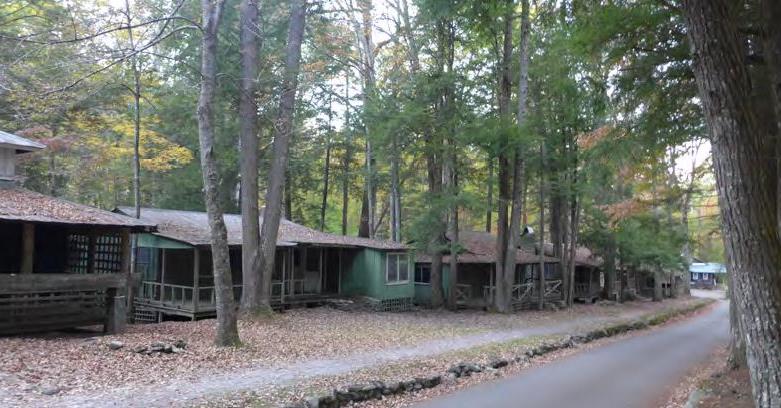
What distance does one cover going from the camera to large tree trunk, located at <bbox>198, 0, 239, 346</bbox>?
478 inches

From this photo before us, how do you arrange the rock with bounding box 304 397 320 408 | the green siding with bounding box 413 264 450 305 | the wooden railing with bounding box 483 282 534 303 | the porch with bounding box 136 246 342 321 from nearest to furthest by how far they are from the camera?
1. the rock with bounding box 304 397 320 408
2. the porch with bounding box 136 246 342 321
3. the wooden railing with bounding box 483 282 534 303
4. the green siding with bounding box 413 264 450 305

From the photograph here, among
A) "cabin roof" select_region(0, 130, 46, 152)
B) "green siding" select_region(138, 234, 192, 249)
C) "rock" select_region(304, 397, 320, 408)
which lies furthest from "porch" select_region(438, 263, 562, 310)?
"rock" select_region(304, 397, 320, 408)

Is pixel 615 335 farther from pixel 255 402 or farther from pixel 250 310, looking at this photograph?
pixel 255 402

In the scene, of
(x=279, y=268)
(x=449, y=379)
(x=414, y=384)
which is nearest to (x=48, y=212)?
(x=414, y=384)

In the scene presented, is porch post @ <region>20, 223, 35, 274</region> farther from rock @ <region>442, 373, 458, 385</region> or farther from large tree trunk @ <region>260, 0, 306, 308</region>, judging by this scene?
rock @ <region>442, 373, 458, 385</region>

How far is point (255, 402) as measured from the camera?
7.82m

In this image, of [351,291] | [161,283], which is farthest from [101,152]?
[351,291]

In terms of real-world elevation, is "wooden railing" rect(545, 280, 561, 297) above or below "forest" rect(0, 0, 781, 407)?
below

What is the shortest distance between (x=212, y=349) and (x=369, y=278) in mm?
13341

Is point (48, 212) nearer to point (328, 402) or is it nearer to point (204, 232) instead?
point (204, 232)

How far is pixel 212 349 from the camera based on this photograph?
38.6 ft

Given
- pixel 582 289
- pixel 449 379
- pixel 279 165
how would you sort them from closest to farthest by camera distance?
pixel 449 379, pixel 279 165, pixel 582 289

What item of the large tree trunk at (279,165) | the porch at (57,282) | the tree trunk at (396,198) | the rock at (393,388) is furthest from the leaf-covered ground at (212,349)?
the tree trunk at (396,198)

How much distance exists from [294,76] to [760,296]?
49.9 ft
